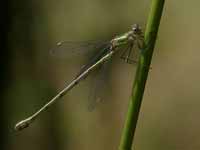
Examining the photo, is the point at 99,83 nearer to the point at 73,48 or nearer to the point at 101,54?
the point at 101,54

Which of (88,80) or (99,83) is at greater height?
(99,83)

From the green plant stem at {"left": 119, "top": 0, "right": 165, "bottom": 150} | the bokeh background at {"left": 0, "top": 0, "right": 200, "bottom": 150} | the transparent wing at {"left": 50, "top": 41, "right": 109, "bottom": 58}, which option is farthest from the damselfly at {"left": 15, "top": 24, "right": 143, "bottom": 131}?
the bokeh background at {"left": 0, "top": 0, "right": 200, "bottom": 150}

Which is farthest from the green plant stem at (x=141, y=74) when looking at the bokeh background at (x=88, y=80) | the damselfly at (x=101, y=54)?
the bokeh background at (x=88, y=80)

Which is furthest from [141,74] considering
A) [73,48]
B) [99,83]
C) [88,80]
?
[88,80]

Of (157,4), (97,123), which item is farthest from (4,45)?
(157,4)

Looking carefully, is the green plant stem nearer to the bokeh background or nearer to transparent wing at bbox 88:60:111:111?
transparent wing at bbox 88:60:111:111
